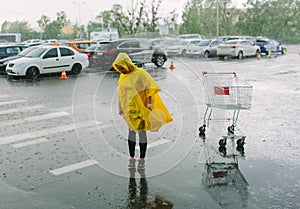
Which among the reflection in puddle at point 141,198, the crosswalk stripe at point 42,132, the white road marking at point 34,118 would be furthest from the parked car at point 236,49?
the reflection in puddle at point 141,198

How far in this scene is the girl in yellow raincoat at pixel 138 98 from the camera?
580 cm

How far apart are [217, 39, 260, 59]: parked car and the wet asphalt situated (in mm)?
18765

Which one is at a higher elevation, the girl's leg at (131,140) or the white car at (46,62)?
the white car at (46,62)

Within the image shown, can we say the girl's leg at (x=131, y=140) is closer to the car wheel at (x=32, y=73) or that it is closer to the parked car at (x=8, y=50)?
the car wheel at (x=32, y=73)

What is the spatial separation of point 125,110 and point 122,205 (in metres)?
1.63

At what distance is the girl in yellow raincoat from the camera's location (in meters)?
5.80

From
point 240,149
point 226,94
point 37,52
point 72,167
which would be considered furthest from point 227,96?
point 37,52

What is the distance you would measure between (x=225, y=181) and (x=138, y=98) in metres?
1.73

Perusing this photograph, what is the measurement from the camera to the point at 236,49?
30.0 m

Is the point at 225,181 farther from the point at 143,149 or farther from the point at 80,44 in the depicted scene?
the point at 80,44

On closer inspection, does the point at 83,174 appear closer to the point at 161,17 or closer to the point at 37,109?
the point at 37,109

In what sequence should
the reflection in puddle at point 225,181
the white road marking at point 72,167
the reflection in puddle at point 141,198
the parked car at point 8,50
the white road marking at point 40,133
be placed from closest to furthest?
the reflection in puddle at point 141,198 < the reflection in puddle at point 225,181 < the white road marking at point 72,167 < the white road marking at point 40,133 < the parked car at point 8,50

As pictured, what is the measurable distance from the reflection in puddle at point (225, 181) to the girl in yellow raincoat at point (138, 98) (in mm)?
1074

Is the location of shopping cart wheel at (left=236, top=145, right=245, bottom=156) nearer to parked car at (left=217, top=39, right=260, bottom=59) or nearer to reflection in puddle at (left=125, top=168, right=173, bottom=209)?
reflection in puddle at (left=125, top=168, right=173, bottom=209)
